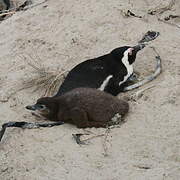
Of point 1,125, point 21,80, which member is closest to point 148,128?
point 1,125

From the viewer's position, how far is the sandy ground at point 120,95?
4.29m

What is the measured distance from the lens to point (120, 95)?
18.4 feet

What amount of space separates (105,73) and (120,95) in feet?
0.92

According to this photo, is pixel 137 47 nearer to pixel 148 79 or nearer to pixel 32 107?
pixel 148 79

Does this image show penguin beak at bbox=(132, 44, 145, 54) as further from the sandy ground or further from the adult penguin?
the sandy ground

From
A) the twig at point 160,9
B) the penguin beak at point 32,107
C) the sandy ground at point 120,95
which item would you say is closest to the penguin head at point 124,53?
the sandy ground at point 120,95

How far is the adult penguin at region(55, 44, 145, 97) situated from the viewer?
5531 mm

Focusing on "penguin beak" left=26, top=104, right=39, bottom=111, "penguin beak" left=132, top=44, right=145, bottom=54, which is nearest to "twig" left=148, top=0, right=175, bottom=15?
"penguin beak" left=132, top=44, right=145, bottom=54

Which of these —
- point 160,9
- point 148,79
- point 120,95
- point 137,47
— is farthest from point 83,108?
point 160,9

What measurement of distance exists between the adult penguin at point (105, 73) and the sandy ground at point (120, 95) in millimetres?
301

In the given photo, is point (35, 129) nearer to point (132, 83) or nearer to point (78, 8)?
point (132, 83)

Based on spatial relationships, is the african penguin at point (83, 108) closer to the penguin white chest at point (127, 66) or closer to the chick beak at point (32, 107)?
the chick beak at point (32, 107)

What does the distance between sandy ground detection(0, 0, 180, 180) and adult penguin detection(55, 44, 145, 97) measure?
30cm

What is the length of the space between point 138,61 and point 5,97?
1587 millimetres
